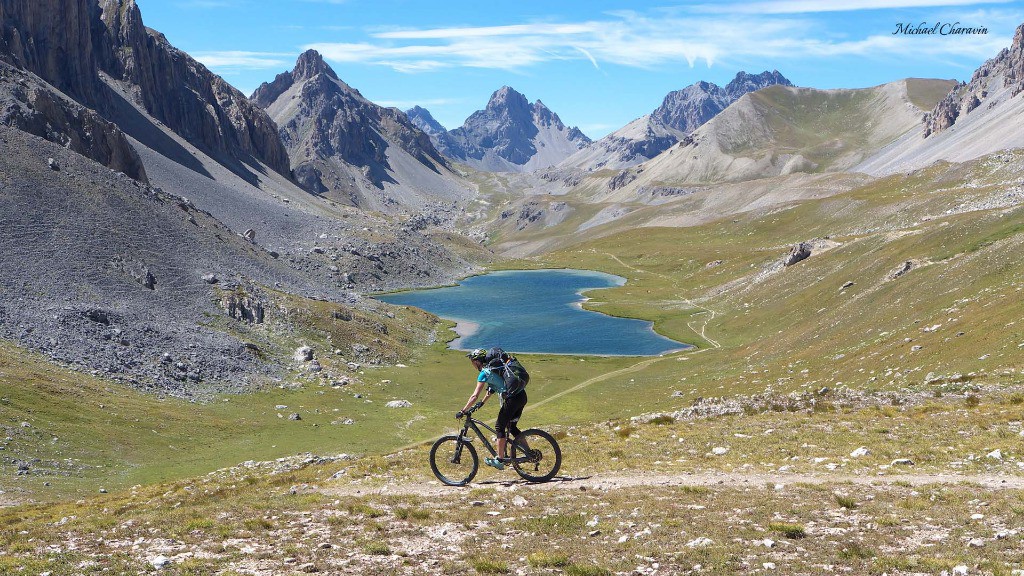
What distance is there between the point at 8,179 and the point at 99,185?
1409 cm

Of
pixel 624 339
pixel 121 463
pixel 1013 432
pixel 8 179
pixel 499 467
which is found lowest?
pixel 121 463

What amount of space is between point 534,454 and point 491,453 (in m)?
1.51

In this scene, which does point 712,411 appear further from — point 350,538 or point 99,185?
point 99,185

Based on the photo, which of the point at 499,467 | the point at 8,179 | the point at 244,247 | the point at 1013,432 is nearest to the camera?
the point at 499,467

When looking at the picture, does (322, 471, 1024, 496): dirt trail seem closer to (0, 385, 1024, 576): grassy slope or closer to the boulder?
(0, 385, 1024, 576): grassy slope

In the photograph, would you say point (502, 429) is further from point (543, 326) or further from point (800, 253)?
point (800, 253)

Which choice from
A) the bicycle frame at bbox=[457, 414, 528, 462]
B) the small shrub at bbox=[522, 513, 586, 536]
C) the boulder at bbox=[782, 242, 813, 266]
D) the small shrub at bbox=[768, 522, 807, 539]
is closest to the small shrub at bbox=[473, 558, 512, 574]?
the small shrub at bbox=[522, 513, 586, 536]

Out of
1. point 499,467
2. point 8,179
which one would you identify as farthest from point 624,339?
point 499,467

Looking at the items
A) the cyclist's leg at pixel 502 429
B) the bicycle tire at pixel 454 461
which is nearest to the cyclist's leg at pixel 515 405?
the cyclist's leg at pixel 502 429

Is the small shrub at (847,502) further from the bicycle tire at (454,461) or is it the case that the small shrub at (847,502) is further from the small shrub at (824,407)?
the small shrub at (824,407)

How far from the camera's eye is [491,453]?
2428cm

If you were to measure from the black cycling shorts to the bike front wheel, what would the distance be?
19.6 inches

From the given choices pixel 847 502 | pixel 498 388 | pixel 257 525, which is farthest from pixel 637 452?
pixel 257 525

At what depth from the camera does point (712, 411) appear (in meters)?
42.8
